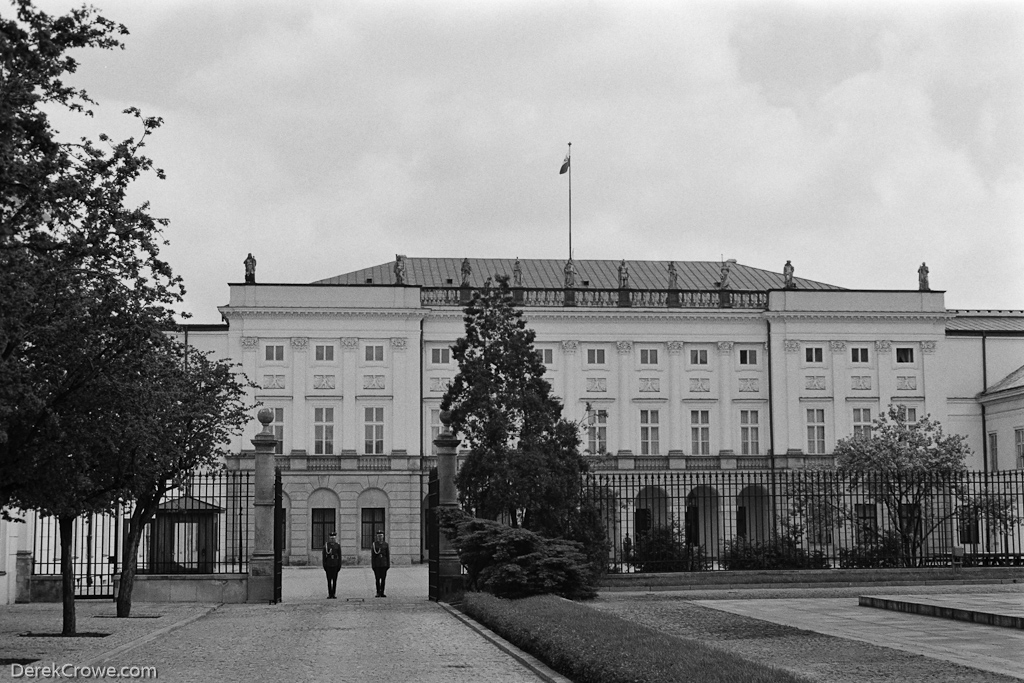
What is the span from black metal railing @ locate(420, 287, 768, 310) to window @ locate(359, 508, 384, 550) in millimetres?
10923

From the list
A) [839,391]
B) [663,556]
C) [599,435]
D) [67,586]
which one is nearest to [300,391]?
[599,435]

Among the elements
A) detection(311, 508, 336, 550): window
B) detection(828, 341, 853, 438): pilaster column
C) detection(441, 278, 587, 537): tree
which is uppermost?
detection(828, 341, 853, 438): pilaster column

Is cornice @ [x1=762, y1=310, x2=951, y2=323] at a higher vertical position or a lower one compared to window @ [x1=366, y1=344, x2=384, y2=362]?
higher

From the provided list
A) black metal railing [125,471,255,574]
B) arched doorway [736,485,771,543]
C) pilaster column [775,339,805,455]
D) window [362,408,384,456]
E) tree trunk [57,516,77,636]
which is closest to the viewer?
tree trunk [57,516,77,636]

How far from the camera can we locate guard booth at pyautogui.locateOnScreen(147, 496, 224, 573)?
111 feet

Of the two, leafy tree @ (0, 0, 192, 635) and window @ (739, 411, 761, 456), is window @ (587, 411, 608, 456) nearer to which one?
window @ (739, 411, 761, 456)

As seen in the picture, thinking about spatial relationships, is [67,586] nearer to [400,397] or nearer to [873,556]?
[873,556]

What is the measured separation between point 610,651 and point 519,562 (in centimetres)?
1191

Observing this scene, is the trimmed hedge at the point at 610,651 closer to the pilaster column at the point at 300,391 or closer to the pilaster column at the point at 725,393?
the pilaster column at the point at 300,391

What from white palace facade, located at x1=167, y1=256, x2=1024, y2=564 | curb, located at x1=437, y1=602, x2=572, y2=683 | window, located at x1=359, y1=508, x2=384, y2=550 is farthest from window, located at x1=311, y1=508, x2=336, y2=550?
curb, located at x1=437, y1=602, x2=572, y2=683

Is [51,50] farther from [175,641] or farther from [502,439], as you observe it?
[502,439]

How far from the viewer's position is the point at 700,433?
68812mm

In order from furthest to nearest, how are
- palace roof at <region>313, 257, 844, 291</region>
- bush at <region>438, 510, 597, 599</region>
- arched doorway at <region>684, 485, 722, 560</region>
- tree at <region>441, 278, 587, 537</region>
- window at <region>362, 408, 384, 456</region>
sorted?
palace roof at <region>313, 257, 844, 291</region>
window at <region>362, 408, 384, 456</region>
arched doorway at <region>684, 485, 722, 560</region>
tree at <region>441, 278, 587, 537</region>
bush at <region>438, 510, 597, 599</region>

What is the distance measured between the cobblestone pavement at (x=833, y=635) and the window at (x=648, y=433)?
35050 millimetres
